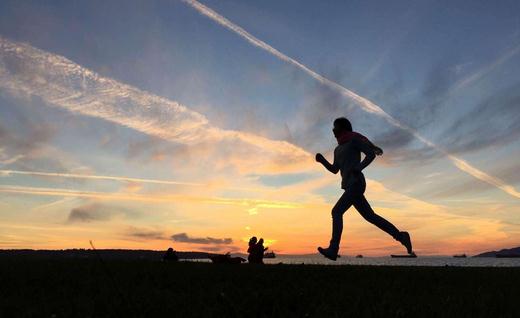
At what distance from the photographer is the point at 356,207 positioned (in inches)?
459

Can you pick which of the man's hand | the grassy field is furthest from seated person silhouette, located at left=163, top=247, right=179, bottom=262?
the grassy field

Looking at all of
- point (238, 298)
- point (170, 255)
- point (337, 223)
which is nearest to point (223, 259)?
point (337, 223)

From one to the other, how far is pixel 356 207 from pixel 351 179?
77 cm

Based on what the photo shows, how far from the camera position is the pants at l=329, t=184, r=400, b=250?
11.4m

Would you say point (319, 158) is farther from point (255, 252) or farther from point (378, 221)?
point (255, 252)

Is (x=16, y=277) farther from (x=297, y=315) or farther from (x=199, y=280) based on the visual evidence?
(x=297, y=315)

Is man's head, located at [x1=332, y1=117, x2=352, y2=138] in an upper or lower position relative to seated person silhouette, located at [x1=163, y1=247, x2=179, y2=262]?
upper

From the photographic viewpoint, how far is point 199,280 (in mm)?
7832

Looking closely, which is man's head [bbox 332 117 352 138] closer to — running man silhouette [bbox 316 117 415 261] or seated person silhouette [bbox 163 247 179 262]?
running man silhouette [bbox 316 117 415 261]

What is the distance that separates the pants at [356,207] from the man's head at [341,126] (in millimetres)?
1495

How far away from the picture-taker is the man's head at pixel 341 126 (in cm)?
1201

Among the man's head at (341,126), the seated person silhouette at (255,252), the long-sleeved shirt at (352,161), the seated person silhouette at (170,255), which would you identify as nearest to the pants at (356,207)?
the long-sleeved shirt at (352,161)

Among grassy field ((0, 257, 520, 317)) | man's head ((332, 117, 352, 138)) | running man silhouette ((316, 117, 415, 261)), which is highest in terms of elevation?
man's head ((332, 117, 352, 138))

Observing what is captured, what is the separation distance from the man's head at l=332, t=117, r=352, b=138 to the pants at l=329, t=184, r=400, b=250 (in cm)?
150
